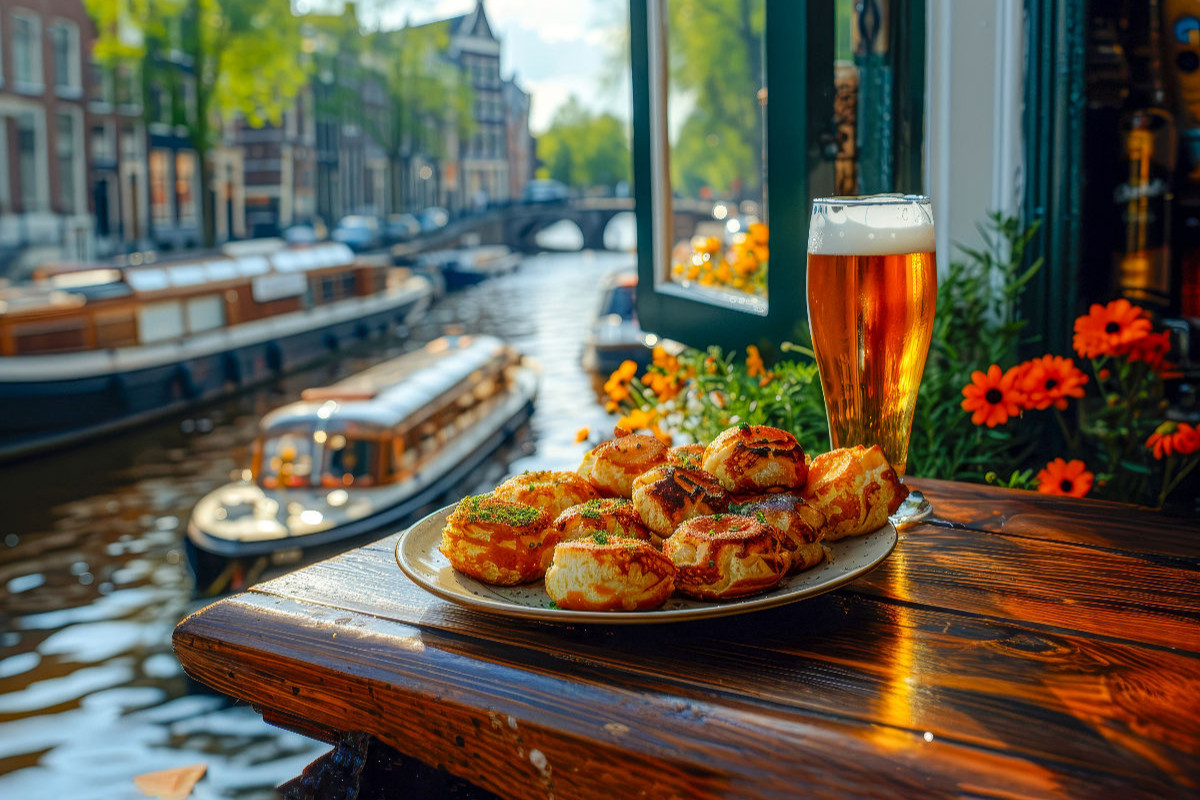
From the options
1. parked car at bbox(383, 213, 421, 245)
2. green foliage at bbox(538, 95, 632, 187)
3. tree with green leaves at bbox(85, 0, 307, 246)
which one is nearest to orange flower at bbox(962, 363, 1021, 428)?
tree with green leaves at bbox(85, 0, 307, 246)

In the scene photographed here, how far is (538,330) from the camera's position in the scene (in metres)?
23.9

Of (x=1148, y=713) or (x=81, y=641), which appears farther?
(x=81, y=641)

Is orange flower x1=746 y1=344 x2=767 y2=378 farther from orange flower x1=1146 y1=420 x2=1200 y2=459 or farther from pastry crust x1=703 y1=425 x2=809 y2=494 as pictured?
pastry crust x1=703 y1=425 x2=809 y2=494

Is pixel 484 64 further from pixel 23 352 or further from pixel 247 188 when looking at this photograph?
pixel 23 352

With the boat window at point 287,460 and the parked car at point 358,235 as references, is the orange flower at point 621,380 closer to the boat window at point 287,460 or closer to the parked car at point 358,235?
the boat window at point 287,460

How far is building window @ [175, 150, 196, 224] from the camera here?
2798 cm

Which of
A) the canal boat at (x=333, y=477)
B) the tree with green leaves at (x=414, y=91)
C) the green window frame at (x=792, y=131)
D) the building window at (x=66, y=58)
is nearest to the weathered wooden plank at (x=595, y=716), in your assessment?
the green window frame at (x=792, y=131)

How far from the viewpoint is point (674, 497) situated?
102 centimetres

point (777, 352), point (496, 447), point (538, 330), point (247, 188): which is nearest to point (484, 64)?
point (247, 188)

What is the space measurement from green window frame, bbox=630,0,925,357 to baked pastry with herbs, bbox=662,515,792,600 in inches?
79.5

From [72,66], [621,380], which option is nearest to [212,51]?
[72,66]

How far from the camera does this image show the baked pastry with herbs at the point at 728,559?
0.91 m

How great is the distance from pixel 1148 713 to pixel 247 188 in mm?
35740

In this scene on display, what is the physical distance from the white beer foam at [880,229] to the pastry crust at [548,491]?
40 cm
